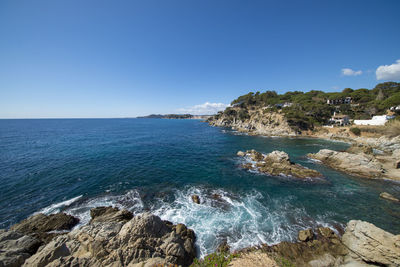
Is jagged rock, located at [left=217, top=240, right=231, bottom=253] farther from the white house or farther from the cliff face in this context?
the white house

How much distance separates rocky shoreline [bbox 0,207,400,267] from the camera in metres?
7.40

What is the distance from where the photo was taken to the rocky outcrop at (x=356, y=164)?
70.4 ft

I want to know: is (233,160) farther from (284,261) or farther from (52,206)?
(52,206)

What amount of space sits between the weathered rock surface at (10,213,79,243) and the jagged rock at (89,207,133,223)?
6.50 ft

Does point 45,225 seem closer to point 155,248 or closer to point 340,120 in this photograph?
point 155,248

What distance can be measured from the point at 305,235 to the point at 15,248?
66.1 feet

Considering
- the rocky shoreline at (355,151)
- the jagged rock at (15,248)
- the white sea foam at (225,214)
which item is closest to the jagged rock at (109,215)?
the white sea foam at (225,214)

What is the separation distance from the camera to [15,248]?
26.7ft

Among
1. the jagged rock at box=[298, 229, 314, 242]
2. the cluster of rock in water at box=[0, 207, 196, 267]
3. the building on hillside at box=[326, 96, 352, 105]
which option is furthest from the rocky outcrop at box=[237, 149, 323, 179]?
the building on hillside at box=[326, 96, 352, 105]

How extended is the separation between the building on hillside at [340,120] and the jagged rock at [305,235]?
69054mm

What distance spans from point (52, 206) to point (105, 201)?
5070 mm

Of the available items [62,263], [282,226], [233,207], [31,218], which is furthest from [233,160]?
[31,218]

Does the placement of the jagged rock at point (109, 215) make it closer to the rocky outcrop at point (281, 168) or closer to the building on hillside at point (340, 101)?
the rocky outcrop at point (281, 168)

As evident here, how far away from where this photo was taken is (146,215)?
9.57 m
